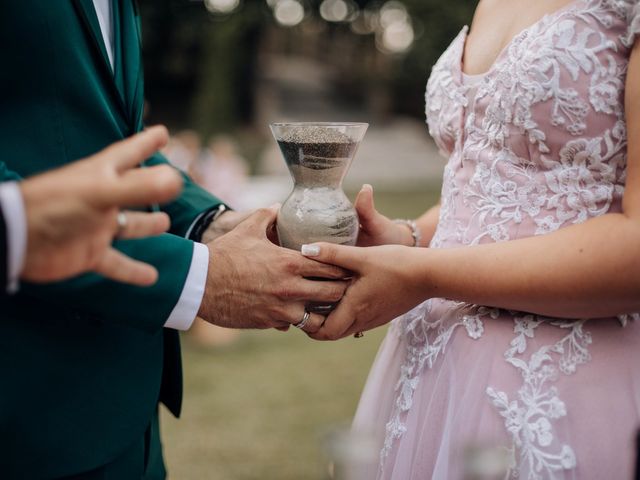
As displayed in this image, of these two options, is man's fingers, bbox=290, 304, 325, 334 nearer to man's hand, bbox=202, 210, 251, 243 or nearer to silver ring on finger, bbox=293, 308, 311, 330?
silver ring on finger, bbox=293, 308, 311, 330

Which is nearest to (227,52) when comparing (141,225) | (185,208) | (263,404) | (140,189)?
(263,404)

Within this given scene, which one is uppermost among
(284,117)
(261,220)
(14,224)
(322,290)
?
(14,224)

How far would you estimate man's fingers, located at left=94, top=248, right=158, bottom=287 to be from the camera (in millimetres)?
1119

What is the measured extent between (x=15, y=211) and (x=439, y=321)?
3.61ft

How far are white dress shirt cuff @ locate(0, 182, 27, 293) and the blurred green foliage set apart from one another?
14.9m

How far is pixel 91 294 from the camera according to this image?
1.50m

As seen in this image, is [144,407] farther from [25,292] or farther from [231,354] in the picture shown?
[231,354]

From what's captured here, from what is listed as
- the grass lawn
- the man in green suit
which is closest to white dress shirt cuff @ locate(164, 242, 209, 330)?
the man in green suit

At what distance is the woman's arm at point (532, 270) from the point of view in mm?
1395

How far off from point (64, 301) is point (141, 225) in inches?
17.9

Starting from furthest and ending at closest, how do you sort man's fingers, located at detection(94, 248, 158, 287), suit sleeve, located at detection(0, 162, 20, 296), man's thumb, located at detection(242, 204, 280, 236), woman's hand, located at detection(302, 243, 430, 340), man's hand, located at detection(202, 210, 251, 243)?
man's hand, located at detection(202, 210, 251, 243)
man's thumb, located at detection(242, 204, 280, 236)
woman's hand, located at detection(302, 243, 430, 340)
man's fingers, located at detection(94, 248, 158, 287)
suit sleeve, located at detection(0, 162, 20, 296)

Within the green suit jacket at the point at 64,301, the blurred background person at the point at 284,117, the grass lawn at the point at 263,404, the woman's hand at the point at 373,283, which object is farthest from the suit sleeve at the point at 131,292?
the grass lawn at the point at 263,404

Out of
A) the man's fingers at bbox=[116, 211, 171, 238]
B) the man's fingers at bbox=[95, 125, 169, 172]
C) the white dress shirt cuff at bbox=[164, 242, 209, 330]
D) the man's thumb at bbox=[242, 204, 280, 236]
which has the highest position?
the man's fingers at bbox=[95, 125, 169, 172]

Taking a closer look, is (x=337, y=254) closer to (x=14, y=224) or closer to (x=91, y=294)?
(x=91, y=294)
